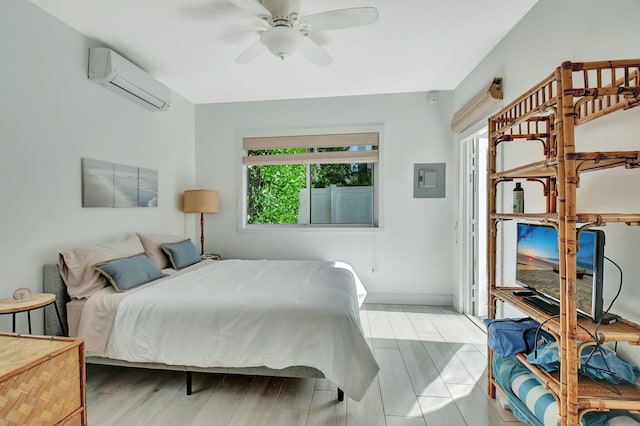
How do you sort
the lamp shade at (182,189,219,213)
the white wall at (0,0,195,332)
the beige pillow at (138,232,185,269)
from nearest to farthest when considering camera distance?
the white wall at (0,0,195,332) < the beige pillow at (138,232,185,269) < the lamp shade at (182,189,219,213)

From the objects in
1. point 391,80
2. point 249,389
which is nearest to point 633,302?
point 249,389

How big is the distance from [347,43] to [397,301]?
119 inches

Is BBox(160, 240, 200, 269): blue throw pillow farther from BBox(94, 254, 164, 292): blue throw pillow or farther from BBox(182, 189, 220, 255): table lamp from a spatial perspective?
BBox(182, 189, 220, 255): table lamp

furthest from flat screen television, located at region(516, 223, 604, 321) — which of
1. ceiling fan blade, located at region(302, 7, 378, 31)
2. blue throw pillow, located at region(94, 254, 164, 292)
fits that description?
blue throw pillow, located at region(94, 254, 164, 292)

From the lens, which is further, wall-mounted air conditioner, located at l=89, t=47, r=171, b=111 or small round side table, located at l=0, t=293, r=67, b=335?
wall-mounted air conditioner, located at l=89, t=47, r=171, b=111

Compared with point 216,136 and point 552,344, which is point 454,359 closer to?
point 552,344

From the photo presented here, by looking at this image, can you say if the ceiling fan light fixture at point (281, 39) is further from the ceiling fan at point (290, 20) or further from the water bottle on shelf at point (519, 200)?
the water bottle on shelf at point (519, 200)

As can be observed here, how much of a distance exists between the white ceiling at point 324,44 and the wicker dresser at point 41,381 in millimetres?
2201

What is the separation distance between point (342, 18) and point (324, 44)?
786 mm

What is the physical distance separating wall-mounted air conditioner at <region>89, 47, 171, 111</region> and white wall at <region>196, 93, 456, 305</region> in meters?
1.22

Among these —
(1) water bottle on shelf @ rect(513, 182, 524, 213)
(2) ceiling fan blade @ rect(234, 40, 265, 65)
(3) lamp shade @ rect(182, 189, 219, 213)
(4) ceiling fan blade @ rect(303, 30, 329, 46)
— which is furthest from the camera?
(3) lamp shade @ rect(182, 189, 219, 213)

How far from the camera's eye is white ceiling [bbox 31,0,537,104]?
2264mm

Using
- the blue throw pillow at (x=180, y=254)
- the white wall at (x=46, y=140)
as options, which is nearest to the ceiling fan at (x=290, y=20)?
the white wall at (x=46, y=140)

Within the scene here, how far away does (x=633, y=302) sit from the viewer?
144cm
